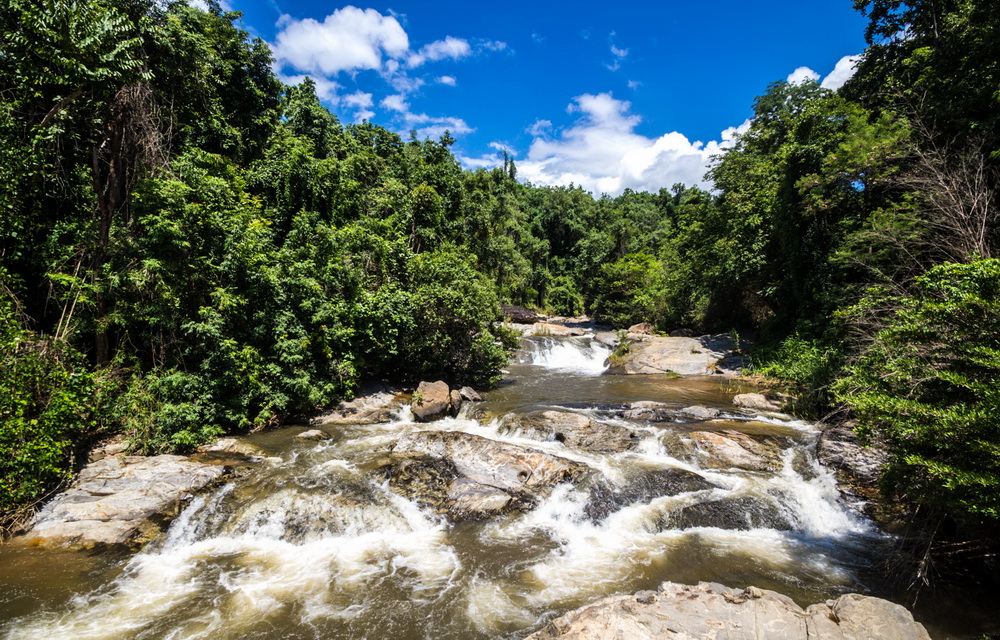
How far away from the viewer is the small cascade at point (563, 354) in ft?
78.4

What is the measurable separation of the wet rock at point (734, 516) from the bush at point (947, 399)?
8.99ft

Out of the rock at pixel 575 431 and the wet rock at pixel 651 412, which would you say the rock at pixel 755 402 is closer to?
the wet rock at pixel 651 412

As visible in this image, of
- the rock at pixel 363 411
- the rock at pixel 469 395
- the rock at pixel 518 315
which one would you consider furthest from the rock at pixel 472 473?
the rock at pixel 518 315

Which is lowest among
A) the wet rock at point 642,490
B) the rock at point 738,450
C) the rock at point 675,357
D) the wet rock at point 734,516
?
the wet rock at point 734,516

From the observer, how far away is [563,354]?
25.1 meters

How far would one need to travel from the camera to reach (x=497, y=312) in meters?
17.7

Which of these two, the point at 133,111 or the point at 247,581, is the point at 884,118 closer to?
the point at 247,581

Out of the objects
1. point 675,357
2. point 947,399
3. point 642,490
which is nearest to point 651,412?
point 642,490

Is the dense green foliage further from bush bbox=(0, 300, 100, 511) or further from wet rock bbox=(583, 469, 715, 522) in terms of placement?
wet rock bbox=(583, 469, 715, 522)

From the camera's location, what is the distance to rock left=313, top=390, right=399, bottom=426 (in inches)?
494

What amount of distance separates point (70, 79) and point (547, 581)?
13749 millimetres

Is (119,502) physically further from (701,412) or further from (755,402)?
(755,402)

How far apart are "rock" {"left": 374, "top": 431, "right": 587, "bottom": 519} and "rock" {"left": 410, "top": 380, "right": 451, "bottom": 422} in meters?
2.65

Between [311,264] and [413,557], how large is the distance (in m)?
9.49
